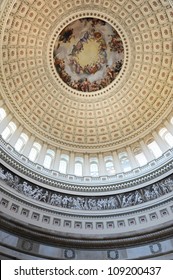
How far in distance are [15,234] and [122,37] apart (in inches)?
711

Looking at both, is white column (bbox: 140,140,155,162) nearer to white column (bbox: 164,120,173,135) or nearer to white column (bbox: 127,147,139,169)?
white column (bbox: 127,147,139,169)

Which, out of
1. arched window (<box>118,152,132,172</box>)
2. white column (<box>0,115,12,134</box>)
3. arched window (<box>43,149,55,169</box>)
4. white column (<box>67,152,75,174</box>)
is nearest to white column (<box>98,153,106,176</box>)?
arched window (<box>118,152,132,172</box>)

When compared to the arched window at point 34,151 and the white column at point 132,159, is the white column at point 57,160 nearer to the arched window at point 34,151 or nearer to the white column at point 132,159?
the arched window at point 34,151

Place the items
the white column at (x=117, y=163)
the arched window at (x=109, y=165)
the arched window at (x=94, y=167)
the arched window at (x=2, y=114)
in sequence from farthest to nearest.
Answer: the arched window at (x=94, y=167)
the arched window at (x=109, y=165)
the white column at (x=117, y=163)
the arched window at (x=2, y=114)

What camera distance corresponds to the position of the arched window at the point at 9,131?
68.3 feet

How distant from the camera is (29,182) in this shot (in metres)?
Answer: 18.6

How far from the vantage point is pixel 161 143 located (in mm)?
21766

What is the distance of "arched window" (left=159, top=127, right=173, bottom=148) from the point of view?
21281 millimetres

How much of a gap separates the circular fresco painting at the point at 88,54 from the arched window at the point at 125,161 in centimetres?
674

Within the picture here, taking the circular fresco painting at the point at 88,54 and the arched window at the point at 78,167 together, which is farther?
the circular fresco painting at the point at 88,54

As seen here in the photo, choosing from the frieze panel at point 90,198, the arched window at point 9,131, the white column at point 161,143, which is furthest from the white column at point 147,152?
the arched window at point 9,131

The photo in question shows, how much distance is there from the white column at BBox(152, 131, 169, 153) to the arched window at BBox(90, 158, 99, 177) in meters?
5.11

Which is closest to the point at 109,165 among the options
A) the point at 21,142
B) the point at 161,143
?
the point at 161,143

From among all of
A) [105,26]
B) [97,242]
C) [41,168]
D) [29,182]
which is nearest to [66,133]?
[41,168]
